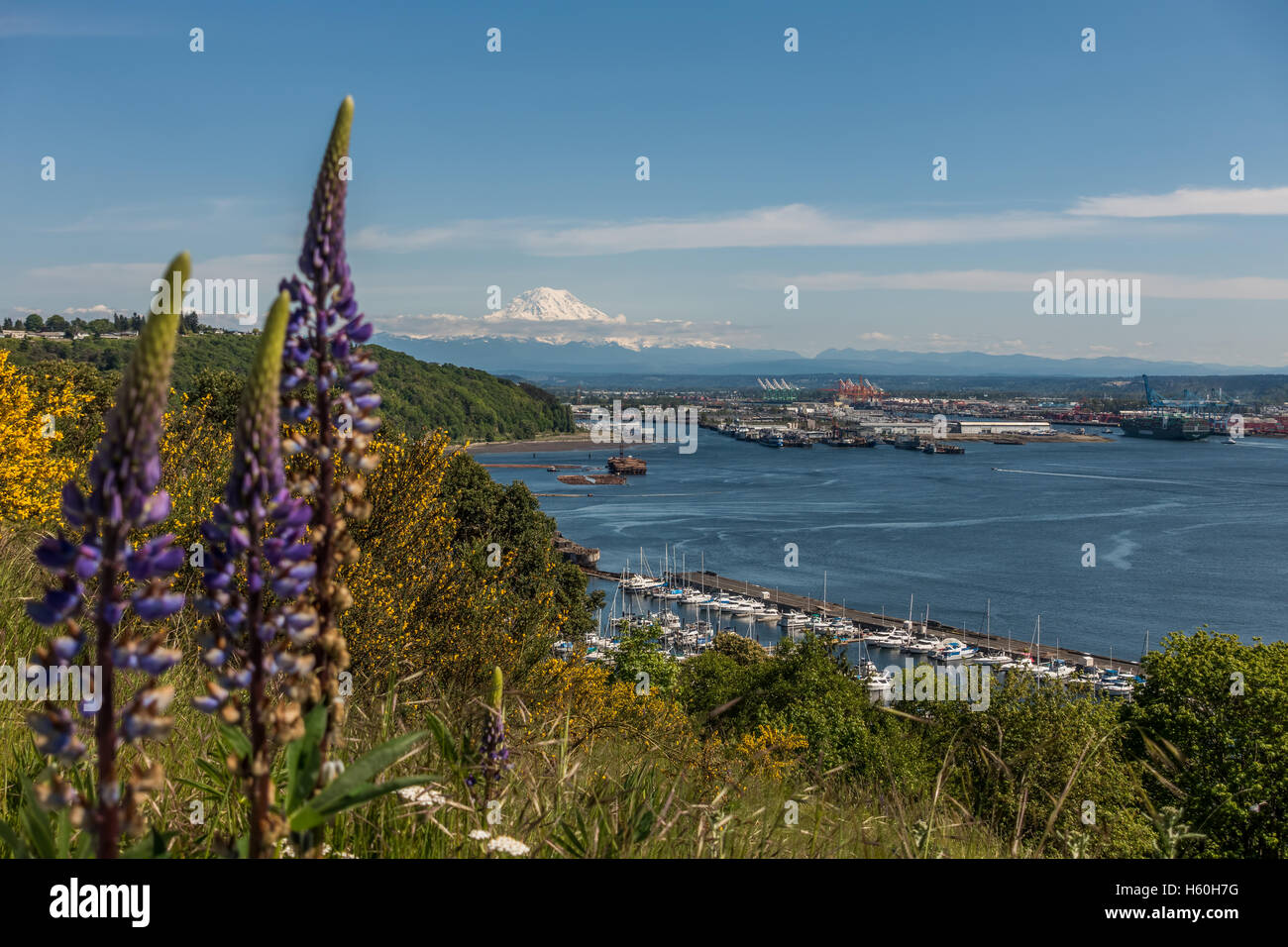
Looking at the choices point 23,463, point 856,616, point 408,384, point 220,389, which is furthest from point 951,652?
point 408,384

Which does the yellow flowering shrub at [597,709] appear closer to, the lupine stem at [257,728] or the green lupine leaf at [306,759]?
the green lupine leaf at [306,759]

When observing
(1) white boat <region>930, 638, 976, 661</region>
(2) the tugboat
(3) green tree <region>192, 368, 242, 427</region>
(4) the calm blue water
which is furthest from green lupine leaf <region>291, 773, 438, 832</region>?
(2) the tugboat

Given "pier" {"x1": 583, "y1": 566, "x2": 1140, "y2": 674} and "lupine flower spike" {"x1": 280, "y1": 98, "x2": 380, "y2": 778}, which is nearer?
"lupine flower spike" {"x1": 280, "y1": 98, "x2": 380, "y2": 778}

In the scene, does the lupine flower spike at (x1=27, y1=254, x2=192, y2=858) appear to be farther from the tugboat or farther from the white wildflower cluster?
the tugboat

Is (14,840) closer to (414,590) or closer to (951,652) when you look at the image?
(414,590)

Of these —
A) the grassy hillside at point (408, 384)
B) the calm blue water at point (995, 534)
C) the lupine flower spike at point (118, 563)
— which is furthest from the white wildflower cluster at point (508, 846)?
the calm blue water at point (995, 534)

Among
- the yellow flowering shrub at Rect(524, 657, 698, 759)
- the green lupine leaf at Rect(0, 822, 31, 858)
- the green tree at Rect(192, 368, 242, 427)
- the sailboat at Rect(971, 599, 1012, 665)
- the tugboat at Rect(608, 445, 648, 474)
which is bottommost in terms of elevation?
the sailboat at Rect(971, 599, 1012, 665)

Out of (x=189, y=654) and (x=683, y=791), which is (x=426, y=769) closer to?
(x=683, y=791)
